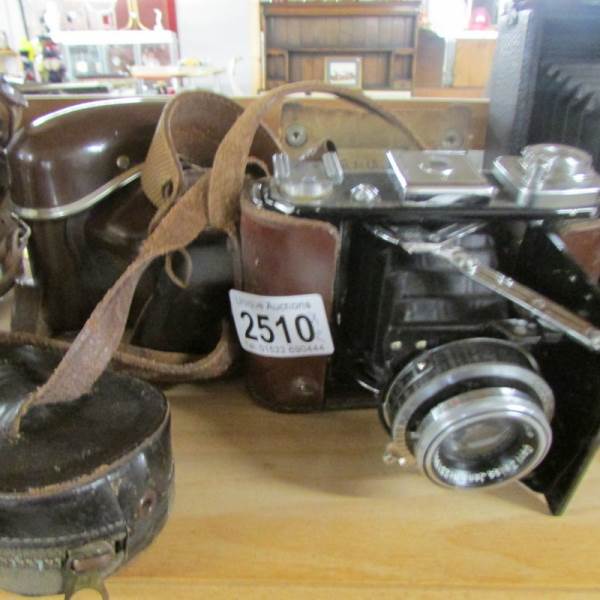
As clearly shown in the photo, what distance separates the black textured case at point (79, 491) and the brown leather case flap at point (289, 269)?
12 centimetres

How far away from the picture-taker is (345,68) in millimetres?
2523

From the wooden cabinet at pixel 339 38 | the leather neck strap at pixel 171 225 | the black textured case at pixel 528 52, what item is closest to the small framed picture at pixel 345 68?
the wooden cabinet at pixel 339 38

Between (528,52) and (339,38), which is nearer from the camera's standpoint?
(528,52)

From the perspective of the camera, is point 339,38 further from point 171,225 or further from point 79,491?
point 79,491

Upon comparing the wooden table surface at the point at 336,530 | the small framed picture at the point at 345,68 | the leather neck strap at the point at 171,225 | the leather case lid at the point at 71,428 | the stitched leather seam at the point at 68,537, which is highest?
the leather neck strap at the point at 171,225

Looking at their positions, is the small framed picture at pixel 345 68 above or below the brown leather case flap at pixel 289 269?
below

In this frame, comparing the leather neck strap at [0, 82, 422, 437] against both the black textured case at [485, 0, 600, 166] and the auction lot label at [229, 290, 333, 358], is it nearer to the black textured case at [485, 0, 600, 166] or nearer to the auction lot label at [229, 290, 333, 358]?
the auction lot label at [229, 290, 333, 358]

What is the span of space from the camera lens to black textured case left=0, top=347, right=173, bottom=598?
145 mm

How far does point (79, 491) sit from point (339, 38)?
252 cm

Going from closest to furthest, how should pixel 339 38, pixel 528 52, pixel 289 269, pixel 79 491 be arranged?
pixel 79 491 < pixel 289 269 < pixel 528 52 < pixel 339 38

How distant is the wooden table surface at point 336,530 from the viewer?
0.35 m

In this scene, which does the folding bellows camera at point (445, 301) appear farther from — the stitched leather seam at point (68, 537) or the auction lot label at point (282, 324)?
the stitched leather seam at point (68, 537)

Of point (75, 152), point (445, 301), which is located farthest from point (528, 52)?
point (75, 152)

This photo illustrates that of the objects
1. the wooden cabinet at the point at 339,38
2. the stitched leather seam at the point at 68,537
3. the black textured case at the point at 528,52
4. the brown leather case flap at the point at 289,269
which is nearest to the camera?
the stitched leather seam at the point at 68,537
